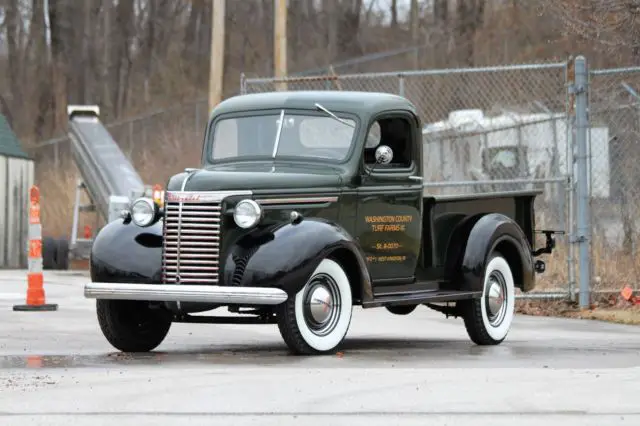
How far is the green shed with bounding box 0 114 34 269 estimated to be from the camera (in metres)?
29.9

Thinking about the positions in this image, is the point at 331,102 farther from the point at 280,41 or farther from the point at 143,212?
the point at 280,41

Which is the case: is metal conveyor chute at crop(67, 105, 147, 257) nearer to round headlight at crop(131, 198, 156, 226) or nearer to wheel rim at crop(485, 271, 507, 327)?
wheel rim at crop(485, 271, 507, 327)

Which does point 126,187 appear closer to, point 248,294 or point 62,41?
point 248,294

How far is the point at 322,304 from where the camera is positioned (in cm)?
1159

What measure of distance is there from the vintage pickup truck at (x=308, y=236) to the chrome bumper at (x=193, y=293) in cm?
1

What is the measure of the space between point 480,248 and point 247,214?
→ 263 cm

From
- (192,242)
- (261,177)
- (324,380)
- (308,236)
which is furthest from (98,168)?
(324,380)

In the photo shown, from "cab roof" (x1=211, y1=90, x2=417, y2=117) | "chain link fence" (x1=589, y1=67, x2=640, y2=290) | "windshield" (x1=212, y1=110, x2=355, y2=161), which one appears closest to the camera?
"windshield" (x1=212, y1=110, x2=355, y2=161)

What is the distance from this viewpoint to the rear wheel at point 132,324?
39.7 feet

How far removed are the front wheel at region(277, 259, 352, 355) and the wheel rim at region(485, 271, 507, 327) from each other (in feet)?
6.55

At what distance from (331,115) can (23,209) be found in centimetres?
1883

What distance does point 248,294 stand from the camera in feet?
36.3

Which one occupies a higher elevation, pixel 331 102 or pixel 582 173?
pixel 331 102

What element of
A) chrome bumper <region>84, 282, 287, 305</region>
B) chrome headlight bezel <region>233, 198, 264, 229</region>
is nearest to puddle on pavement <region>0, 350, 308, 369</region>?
chrome bumper <region>84, 282, 287, 305</region>
